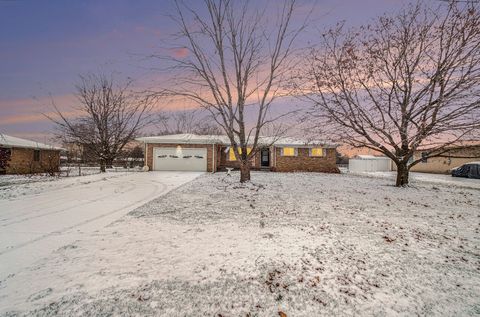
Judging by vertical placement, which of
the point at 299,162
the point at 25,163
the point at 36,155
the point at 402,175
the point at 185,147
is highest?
the point at 185,147

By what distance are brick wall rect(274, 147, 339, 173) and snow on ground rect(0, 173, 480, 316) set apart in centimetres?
1707

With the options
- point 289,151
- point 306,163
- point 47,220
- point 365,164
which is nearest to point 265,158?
point 289,151

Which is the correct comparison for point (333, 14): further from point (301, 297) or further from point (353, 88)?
point (301, 297)

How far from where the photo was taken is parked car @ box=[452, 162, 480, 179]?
18562mm

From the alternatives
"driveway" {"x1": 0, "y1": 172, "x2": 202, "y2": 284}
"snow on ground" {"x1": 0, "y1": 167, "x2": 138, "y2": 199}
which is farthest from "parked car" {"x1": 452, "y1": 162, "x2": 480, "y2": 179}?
"snow on ground" {"x1": 0, "y1": 167, "x2": 138, "y2": 199}

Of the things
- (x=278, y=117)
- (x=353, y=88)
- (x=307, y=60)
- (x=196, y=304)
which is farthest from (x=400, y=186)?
(x=196, y=304)

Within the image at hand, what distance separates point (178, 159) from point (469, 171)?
24987 mm

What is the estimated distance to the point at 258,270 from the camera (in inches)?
106

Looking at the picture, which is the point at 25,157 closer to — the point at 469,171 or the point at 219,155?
the point at 219,155

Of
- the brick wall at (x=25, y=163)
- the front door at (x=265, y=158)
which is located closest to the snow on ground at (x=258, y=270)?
the brick wall at (x=25, y=163)

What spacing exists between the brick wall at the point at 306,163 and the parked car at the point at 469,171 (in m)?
10.1

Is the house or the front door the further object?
the front door

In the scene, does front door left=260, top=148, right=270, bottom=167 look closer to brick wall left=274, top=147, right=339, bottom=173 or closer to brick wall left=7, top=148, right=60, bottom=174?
brick wall left=274, top=147, right=339, bottom=173

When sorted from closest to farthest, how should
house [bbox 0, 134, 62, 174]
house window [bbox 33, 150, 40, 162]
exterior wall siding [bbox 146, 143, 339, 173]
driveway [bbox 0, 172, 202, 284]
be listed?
driveway [bbox 0, 172, 202, 284], house [bbox 0, 134, 62, 174], house window [bbox 33, 150, 40, 162], exterior wall siding [bbox 146, 143, 339, 173]
